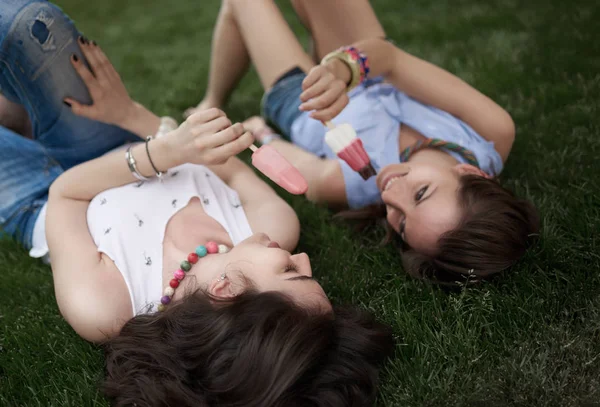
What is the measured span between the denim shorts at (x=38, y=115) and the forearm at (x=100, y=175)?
0.91 feet

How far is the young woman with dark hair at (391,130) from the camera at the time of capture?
1.98m

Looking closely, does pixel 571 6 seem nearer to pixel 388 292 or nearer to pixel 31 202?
pixel 388 292

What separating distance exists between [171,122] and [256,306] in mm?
1250

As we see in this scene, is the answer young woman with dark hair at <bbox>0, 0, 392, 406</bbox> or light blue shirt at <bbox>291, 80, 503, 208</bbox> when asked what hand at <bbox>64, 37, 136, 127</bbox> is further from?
light blue shirt at <bbox>291, 80, 503, 208</bbox>

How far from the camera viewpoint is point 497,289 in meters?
1.82

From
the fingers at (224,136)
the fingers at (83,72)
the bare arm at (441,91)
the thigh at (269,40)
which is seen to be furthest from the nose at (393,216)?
the fingers at (83,72)

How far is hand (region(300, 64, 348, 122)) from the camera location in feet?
6.77

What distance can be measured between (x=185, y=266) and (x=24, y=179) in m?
0.90

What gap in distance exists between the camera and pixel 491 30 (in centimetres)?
376

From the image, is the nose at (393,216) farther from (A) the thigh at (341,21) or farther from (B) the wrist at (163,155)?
(A) the thigh at (341,21)

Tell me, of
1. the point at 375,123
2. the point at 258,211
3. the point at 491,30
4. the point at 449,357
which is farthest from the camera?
the point at 491,30

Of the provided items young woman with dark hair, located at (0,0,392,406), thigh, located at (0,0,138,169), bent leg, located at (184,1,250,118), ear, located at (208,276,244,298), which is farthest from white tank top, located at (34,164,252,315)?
bent leg, located at (184,1,250,118)

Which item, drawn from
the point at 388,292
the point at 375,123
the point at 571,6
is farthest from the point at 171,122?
the point at 571,6

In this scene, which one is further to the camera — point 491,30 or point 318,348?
point 491,30
